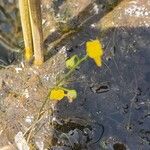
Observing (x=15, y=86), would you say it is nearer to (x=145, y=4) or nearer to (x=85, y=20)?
(x=85, y=20)

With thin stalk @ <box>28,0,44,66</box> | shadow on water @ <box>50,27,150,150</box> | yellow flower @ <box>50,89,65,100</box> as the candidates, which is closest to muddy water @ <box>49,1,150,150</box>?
shadow on water @ <box>50,27,150,150</box>

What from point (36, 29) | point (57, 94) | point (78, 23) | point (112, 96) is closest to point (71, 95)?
point (57, 94)

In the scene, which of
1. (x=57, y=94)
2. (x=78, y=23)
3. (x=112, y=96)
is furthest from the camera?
(x=78, y=23)

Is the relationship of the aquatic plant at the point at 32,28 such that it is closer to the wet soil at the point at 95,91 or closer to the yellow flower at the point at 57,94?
the wet soil at the point at 95,91

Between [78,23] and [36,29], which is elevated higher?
[36,29]

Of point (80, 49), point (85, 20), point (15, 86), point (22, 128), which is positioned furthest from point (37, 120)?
point (85, 20)

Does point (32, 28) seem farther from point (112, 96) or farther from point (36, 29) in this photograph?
point (112, 96)

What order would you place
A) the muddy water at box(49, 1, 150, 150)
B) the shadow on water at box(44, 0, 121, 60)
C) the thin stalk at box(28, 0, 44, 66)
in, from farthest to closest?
1. the shadow on water at box(44, 0, 121, 60)
2. the muddy water at box(49, 1, 150, 150)
3. the thin stalk at box(28, 0, 44, 66)

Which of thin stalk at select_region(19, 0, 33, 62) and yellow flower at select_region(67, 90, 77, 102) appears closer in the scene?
thin stalk at select_region(19, 0, 33, 62)

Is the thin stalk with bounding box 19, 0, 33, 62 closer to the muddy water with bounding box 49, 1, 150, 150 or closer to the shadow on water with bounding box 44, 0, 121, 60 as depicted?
the shadow on water with bounding box 44, 0, 121, 60
